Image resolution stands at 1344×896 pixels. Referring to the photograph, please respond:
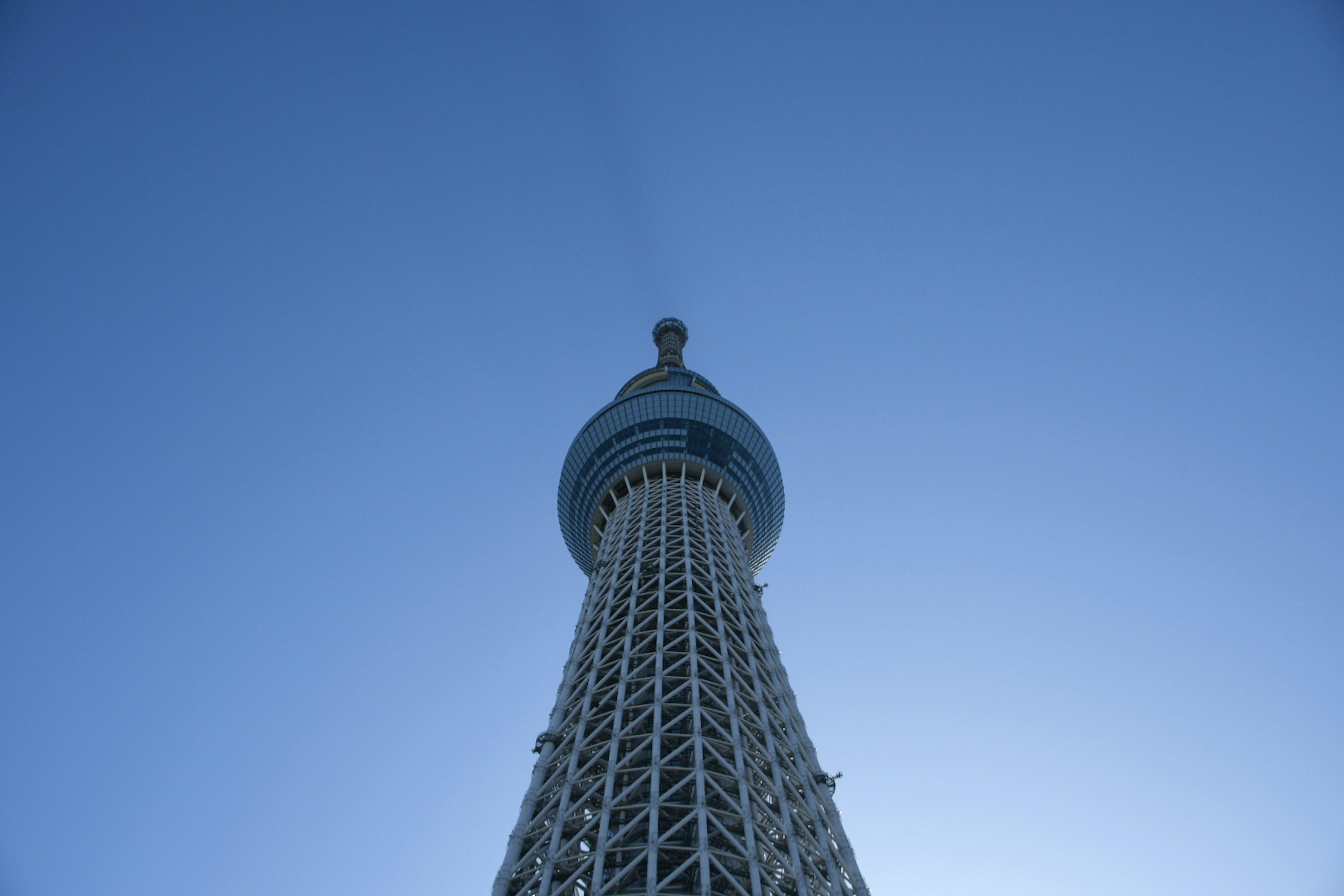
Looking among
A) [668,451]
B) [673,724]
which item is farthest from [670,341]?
[673,724]

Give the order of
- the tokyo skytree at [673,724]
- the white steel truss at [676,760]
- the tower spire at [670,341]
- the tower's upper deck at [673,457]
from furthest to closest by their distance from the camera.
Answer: the tower spire at [670,341], the tower's upper deck at [673,457], the tokyo skytree at [673,724], the white steel truss at [676,760]

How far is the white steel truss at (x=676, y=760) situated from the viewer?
2800 cm

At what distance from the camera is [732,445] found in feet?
216

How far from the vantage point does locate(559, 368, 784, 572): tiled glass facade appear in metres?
64.3

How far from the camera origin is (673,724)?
34.5 meters

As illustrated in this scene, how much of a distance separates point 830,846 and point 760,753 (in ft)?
15.5

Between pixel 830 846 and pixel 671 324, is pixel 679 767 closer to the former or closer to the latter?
pixel 830 846

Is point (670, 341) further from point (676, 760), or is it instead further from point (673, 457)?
point (676, 760)

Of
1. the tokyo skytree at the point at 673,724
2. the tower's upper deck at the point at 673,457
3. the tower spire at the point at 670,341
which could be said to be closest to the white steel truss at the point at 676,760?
the tokyo skytree at the point at 673,724

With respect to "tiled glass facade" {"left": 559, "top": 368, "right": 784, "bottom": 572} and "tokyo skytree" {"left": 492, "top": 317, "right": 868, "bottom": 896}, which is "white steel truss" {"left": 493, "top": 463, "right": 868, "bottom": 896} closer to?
"tokyo skytree" {"left": 492, "top": 317, "right": 868, "bottom": 896}

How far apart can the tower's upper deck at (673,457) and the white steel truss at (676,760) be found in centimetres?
1288

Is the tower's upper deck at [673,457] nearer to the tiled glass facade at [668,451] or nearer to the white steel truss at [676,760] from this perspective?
A: the tiled glass facade at [668,451]

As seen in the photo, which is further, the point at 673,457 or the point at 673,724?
the point at 673,457

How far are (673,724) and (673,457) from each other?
31.2m
